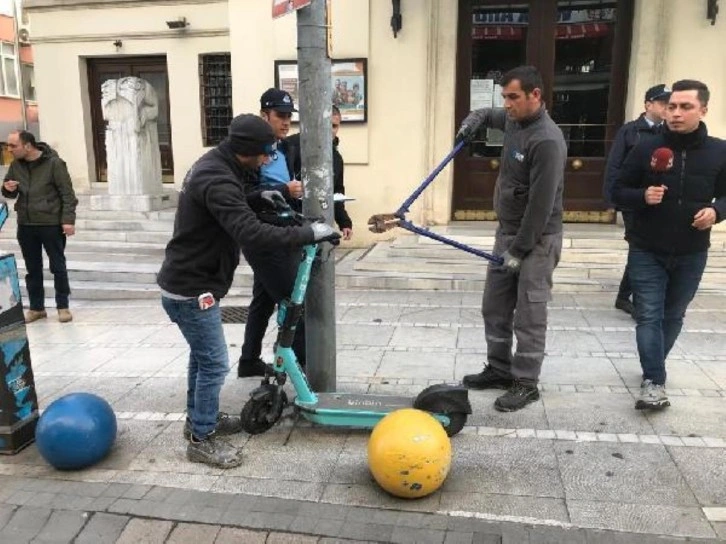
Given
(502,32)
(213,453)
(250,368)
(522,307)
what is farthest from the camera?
(502,32)

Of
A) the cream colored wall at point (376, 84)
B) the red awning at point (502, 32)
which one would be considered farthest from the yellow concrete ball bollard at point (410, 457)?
the red awning at point (502, 32)

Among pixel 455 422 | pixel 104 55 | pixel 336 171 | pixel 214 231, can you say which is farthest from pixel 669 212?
pixel 104 55

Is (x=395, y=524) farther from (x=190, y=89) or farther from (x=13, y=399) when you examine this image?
(x=190, y=89)

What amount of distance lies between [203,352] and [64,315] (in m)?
3.87

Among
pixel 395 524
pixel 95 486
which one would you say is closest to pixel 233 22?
pixel 95 486

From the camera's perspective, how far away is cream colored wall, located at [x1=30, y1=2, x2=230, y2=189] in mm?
11805

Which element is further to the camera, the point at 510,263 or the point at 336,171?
the point at 336,171

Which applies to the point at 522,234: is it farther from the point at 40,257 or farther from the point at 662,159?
the point at 40,257

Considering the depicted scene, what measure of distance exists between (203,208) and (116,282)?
212 inches

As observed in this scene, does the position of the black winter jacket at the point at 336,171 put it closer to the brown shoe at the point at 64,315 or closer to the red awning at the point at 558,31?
the brown shoe at the point at 64,315

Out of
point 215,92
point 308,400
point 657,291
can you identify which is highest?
point 215,92

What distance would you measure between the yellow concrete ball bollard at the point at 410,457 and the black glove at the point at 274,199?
1.29 metres

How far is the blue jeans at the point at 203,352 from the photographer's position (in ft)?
11.1

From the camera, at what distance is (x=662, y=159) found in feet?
12.3
